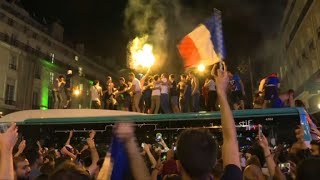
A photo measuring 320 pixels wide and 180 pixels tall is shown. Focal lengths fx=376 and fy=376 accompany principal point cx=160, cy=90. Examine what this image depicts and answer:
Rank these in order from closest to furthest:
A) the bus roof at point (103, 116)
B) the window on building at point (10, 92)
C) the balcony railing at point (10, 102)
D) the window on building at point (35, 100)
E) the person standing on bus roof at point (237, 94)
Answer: the bus roof at point (103, 116)
the person standing on bus roof at point (237, 94)
the balcony railing at point (10, 102)
the window on building at point (10, 92)
the window on building at point (35, 100)

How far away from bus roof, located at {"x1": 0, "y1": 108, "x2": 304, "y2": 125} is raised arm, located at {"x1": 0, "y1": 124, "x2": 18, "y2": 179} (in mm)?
8850

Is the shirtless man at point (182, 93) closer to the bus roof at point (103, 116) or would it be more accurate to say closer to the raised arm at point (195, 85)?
the raised arm at point (195, 85)

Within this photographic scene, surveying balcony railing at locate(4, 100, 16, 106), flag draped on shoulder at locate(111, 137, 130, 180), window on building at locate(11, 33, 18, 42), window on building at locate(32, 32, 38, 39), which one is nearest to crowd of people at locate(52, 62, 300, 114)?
flag draped on shoulder at locate(111, 137, 130, 180)

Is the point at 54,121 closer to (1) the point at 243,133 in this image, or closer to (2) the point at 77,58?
(1) the point at 243,133

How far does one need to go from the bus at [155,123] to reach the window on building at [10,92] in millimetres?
23324

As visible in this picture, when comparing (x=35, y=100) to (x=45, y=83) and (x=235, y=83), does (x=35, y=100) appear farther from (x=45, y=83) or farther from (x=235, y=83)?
(x=235, y=83)

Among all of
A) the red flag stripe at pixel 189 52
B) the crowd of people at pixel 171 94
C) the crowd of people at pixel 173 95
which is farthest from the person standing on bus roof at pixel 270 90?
the red flag stripe at pixel 189 52

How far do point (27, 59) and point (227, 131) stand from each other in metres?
37.8

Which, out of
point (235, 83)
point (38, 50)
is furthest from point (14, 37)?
point (235, 83)

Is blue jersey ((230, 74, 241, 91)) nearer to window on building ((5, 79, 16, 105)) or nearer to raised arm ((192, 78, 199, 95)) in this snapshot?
raised arm ((192, 78, 199, 95))

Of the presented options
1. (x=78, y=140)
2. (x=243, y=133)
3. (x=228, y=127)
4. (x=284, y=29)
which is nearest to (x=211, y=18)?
(x=243, y=133)

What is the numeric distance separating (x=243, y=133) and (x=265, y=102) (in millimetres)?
2135

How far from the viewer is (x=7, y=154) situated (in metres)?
2.81

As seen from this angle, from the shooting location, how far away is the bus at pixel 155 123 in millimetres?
10715
